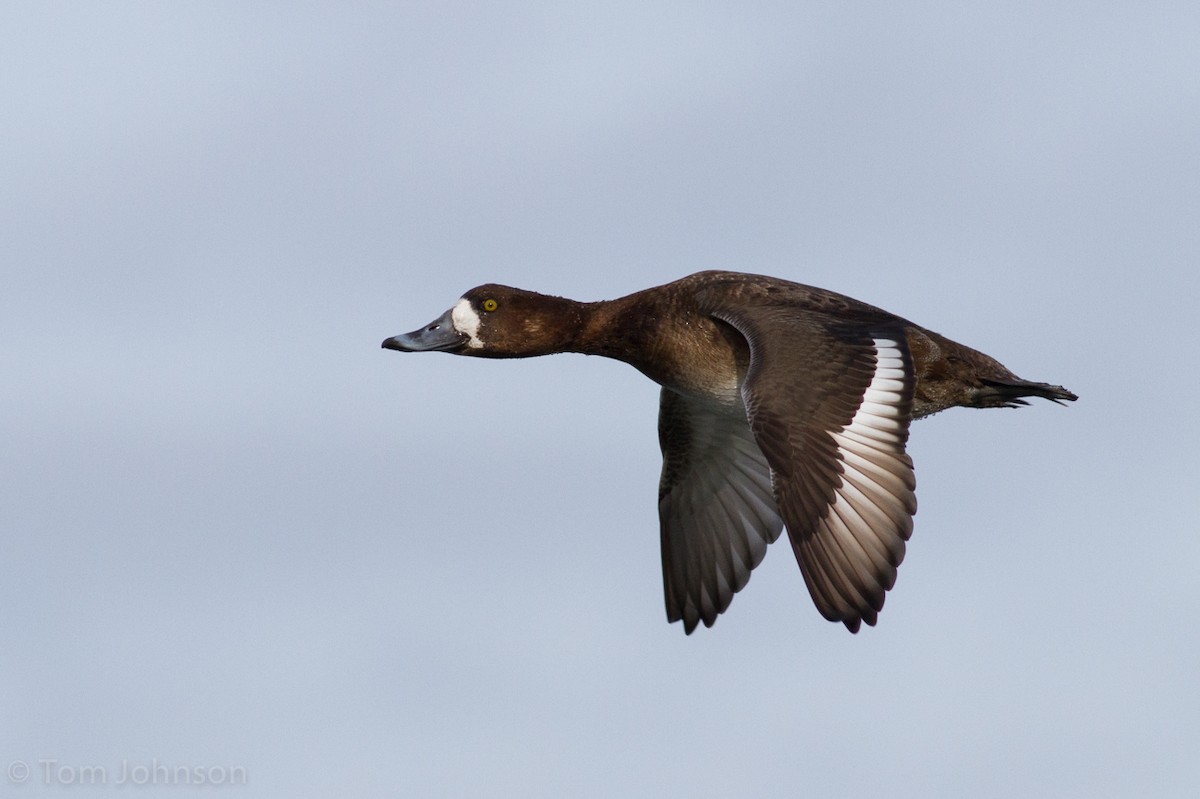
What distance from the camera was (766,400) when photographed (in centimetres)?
1065

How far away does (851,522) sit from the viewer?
33.7 ft

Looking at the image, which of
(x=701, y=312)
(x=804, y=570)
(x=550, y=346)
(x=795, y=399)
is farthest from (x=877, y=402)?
(x=550, y=346)

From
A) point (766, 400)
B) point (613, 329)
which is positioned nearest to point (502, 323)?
point (613, 329)

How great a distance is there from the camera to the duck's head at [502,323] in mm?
12812

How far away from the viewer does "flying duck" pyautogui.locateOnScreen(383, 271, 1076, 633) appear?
10289mm

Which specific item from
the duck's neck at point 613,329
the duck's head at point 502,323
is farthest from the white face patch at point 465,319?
the duck's neck at point 613,329

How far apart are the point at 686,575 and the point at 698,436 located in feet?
3.51

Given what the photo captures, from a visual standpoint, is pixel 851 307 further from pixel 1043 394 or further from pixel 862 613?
pixel 862 613

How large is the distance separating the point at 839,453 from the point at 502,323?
326 cm

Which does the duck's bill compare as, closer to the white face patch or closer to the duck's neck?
the white face patch

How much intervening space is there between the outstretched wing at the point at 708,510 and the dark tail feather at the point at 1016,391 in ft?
6.43

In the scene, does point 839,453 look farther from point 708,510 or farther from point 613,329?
point 708,510

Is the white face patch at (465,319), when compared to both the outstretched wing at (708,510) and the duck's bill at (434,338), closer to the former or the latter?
the duck's bill at (434,338)

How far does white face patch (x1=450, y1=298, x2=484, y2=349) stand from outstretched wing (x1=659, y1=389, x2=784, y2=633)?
1.81m
